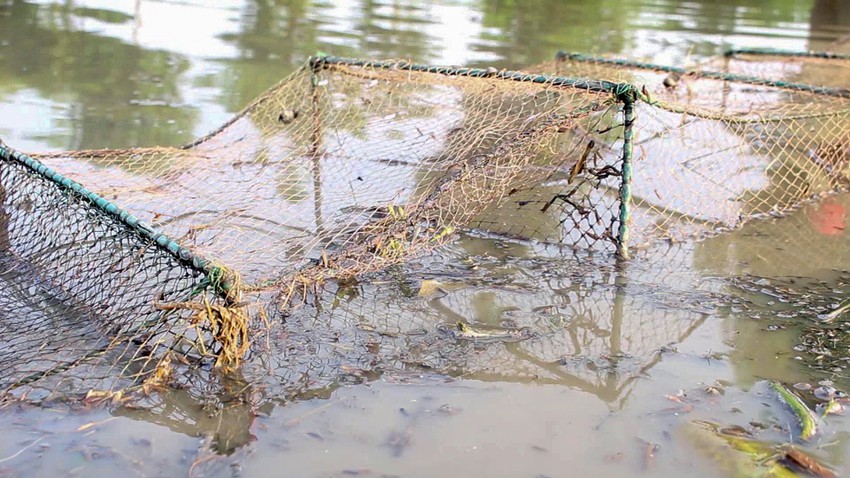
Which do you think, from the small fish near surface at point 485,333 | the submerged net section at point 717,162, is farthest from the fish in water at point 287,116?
the small fish near surface at point 485,333

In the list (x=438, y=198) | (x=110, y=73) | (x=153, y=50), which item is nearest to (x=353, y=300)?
(x=438, y=198)

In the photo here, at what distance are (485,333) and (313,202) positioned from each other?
1.87 metres

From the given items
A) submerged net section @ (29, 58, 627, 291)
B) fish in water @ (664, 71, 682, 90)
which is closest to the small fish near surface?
submerged net section @ (29, 58, 627, 291)

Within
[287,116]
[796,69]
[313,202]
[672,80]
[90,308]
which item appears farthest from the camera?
[796,69]

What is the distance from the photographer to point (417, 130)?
5.54 m

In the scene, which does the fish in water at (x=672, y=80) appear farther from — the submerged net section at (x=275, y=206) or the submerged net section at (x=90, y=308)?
Result: the submerged net section at (x=90, y=308)

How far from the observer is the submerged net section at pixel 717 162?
16.4 feet

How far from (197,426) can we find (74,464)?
40cm

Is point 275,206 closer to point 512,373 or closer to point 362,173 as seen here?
point 362,173

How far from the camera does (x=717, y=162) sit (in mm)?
6176

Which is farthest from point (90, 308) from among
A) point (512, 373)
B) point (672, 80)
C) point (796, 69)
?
point (796, 69)

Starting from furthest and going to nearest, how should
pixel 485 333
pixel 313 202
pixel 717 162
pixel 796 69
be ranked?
pixel 796 69, pixel 717 162, pixel 313 202, pixel 485 333

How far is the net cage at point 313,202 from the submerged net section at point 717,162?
27mm

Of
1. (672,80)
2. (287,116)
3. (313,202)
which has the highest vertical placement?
(672,80)
